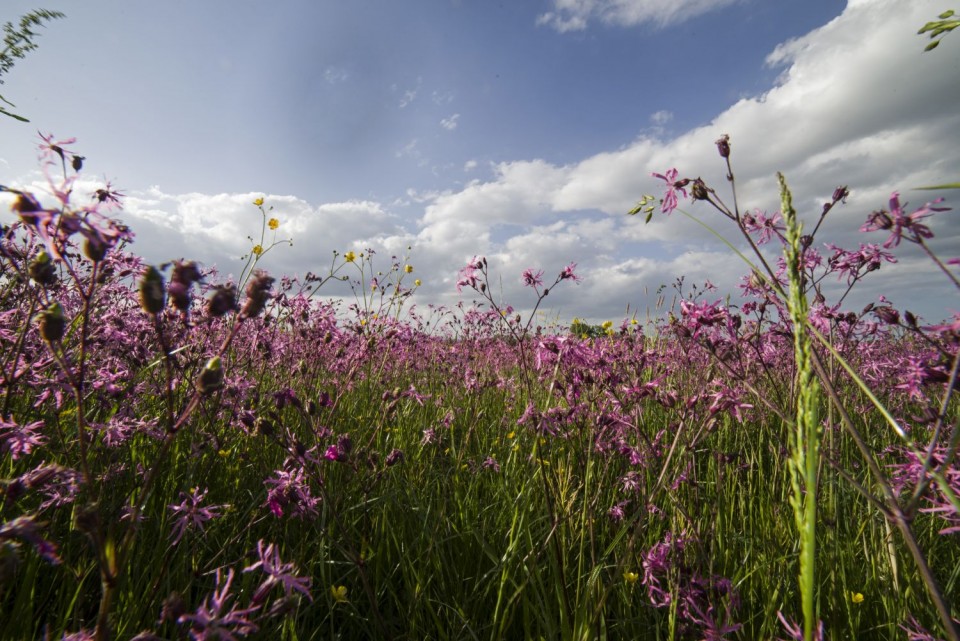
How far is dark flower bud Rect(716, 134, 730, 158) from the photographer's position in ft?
7.13

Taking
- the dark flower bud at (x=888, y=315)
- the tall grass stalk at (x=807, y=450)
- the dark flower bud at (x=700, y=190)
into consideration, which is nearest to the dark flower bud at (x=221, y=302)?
the tall grass stalk at (x=807, y=450)

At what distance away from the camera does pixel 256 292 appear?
120cm

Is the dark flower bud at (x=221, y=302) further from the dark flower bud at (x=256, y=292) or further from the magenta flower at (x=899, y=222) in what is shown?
the magenta flower at (x=899, y=222)

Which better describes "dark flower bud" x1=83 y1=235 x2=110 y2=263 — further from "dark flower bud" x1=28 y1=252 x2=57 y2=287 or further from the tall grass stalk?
the tall grass stalk

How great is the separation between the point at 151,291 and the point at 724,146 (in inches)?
88.3

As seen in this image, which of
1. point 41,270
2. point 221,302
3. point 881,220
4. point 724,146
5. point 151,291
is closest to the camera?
point 151,291

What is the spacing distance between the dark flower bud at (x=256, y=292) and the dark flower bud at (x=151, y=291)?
0.57ft

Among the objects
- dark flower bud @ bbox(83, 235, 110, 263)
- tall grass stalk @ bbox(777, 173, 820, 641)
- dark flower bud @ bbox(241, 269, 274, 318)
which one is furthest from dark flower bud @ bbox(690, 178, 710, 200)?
dark flower bud @ bbox(83, 235, 110, 263)

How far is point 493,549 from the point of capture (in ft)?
7.28

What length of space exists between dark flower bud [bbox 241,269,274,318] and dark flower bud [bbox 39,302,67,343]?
0.39 meters

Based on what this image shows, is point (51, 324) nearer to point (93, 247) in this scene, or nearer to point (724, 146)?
point (93, 247)

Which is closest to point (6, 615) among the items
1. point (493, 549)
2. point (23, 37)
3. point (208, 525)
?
point (208, 525)

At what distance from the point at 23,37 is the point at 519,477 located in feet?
13.5

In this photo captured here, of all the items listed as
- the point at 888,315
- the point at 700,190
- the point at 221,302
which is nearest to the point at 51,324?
the point at 221,302
